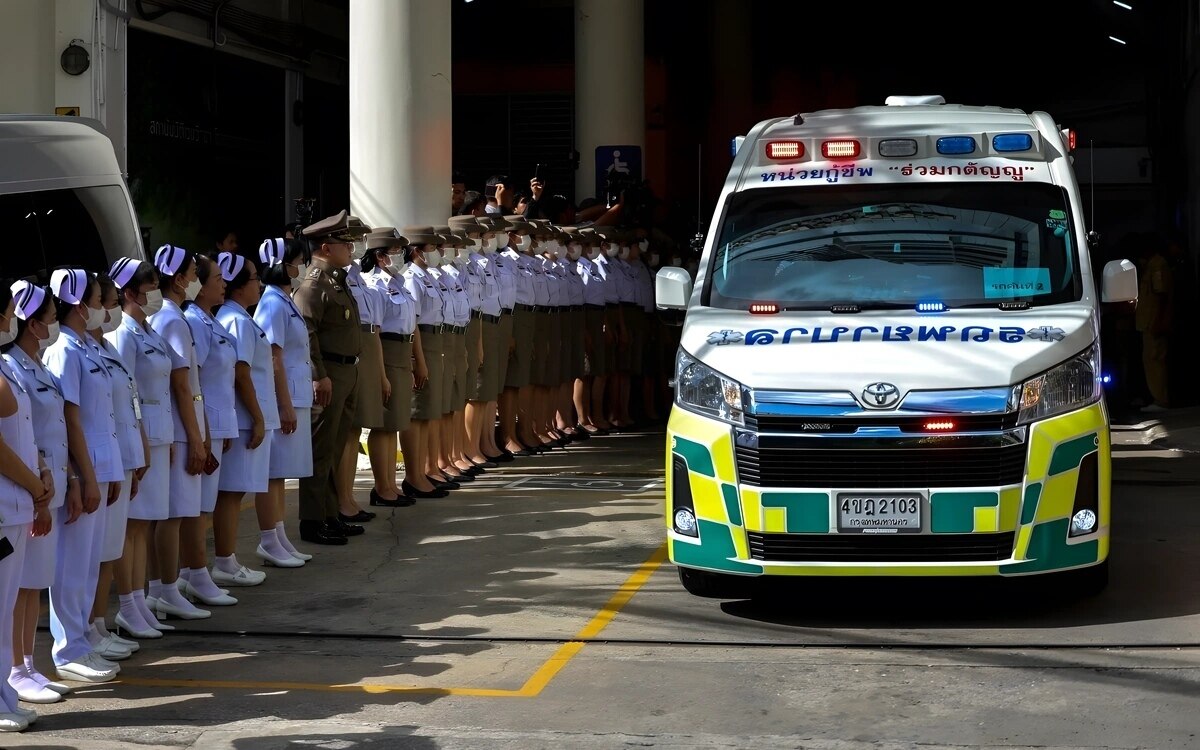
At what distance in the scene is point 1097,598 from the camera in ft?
28.5

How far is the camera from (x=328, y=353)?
10992 mm

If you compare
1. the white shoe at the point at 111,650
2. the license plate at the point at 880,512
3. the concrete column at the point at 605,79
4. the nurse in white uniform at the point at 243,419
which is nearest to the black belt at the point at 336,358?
the nurse in white uniform at the point at 243,419

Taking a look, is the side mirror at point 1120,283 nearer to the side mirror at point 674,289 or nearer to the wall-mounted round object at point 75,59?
the side mirror at point 674,289

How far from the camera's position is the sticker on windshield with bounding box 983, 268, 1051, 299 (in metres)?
8.63

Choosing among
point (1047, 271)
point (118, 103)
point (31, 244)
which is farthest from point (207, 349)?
point (118, 103)

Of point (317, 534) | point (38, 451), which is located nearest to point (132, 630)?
point (38, 451)

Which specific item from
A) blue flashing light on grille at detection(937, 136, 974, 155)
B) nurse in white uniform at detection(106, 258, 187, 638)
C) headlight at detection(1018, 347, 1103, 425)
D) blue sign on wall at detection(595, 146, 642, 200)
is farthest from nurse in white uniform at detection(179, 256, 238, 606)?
blue sign on wall at detection(595, 146, 642, 200)

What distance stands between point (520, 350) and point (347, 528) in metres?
4.48

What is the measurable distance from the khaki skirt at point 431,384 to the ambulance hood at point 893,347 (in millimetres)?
4863

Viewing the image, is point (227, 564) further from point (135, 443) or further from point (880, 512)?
point (880, 512)

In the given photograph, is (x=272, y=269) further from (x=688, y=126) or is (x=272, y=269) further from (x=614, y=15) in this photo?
(x=688, y=126)

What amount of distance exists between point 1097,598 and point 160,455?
469 cm

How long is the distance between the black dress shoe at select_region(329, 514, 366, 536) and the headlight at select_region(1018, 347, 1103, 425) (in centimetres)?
487

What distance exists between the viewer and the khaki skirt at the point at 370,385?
11.8 meters
